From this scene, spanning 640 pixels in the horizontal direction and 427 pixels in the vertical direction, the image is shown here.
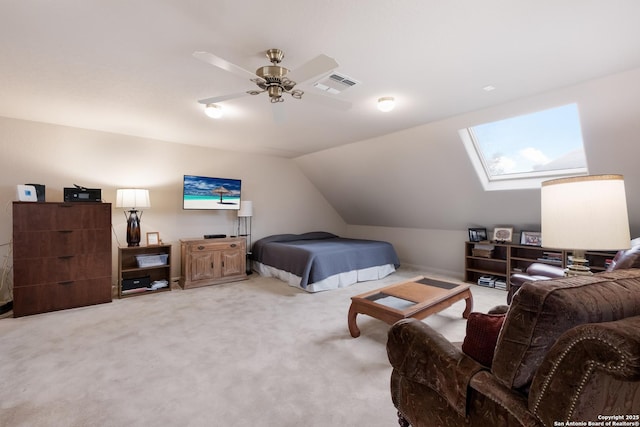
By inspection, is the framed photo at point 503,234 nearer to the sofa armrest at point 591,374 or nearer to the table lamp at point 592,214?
the table lamp at point 592,214

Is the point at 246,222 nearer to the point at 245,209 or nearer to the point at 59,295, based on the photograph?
the point at 245,209

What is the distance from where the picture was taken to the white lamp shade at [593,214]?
1.29m

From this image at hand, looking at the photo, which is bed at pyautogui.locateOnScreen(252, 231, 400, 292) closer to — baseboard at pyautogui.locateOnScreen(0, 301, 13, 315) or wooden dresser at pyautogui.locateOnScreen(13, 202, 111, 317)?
wooden dresser at pyautogui.locateOnScreen(13, 202, 111, 317)

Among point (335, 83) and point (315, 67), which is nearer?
point (315, 67)

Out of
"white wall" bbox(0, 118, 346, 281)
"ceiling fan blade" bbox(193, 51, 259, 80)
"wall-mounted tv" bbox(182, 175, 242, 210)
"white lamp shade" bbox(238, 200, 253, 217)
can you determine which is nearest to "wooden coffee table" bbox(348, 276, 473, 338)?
"ceiling fan blade" bbox(193, 51, 259, 80)

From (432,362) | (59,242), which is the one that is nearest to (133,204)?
(59,242)

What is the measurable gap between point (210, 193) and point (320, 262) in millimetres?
2130

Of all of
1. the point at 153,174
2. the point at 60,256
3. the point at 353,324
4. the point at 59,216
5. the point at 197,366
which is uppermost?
the point at 153,174

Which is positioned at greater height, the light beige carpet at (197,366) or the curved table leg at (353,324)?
the curved table leg at (353,324)

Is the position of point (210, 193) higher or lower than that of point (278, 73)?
lower

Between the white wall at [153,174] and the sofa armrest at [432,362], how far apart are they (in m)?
4.23

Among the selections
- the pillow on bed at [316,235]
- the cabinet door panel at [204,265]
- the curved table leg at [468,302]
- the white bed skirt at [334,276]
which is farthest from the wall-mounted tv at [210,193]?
the curved table leg at [468,302]

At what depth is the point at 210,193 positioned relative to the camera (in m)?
4.70

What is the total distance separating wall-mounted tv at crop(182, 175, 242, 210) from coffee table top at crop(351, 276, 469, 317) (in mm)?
2990
